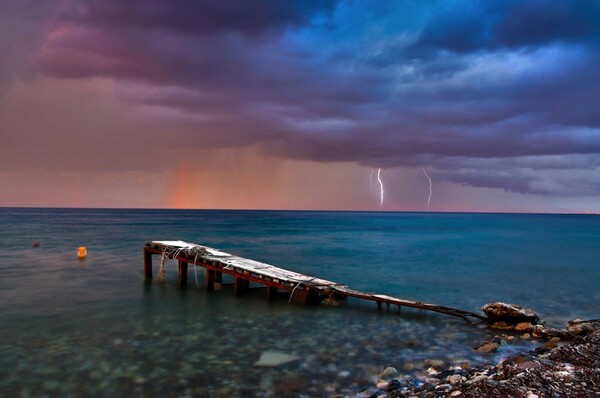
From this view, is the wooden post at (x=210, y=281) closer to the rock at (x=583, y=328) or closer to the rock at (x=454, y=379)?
the rock at (x=454, y=379)

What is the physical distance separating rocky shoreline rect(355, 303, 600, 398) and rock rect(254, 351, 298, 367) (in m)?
2.98

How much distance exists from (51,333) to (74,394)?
6306 millimetres

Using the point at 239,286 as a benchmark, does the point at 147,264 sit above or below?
above

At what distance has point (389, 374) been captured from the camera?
1124 cm

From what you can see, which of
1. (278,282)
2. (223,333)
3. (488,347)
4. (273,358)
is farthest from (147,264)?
(488,347)

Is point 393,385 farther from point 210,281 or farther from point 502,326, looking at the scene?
point 210,281

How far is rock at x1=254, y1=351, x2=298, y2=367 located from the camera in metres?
12.2

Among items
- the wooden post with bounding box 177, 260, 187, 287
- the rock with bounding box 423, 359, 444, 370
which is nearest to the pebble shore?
the rock with bounding box 423, 359, 444, 370

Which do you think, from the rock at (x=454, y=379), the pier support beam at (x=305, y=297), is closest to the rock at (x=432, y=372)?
the rock at (x=454, y=379)

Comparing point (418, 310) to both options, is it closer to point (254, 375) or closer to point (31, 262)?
point (254, 375)

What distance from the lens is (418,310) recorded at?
18.8 metres

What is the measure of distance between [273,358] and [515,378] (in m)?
6.75

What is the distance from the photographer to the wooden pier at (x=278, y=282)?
17.9m

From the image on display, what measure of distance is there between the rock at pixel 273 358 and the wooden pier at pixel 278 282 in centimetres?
624
